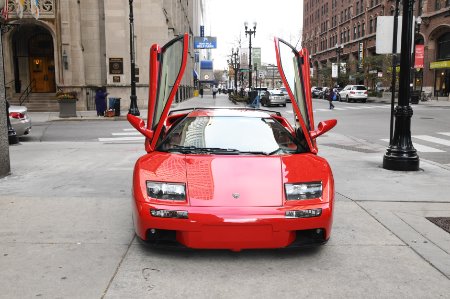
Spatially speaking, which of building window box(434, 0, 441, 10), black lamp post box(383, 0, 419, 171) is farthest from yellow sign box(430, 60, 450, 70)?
black lamp post box(383, 0, 419, 171)

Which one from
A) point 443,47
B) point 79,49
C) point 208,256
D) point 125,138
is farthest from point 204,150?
point 443,47

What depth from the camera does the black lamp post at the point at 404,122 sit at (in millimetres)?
8508

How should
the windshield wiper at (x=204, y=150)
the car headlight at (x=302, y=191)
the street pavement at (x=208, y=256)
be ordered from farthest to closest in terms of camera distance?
the windshield wiper at (x=204, y=150), the car headlight at (x=302, y=191), the street pavement at (x=208, y=256)

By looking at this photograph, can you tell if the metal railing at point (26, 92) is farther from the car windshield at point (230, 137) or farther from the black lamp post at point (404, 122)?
the car windshield at point (230, 137)

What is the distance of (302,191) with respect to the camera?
421 cm

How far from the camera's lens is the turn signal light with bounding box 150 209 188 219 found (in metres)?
3.91

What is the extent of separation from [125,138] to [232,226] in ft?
38.4

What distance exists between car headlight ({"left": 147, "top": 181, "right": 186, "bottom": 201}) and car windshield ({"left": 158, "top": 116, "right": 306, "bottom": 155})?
74cm

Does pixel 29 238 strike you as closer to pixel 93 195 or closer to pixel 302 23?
pixel 93 195

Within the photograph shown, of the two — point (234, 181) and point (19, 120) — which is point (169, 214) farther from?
point (19, 120)

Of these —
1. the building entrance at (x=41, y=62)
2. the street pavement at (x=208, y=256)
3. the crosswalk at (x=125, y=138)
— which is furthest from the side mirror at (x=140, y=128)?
the building entrance at (x=41, y=62)

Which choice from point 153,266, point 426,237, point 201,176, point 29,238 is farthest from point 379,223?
point 29,238

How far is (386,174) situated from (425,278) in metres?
4.62

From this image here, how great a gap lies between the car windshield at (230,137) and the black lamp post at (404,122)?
3934 millimetres
